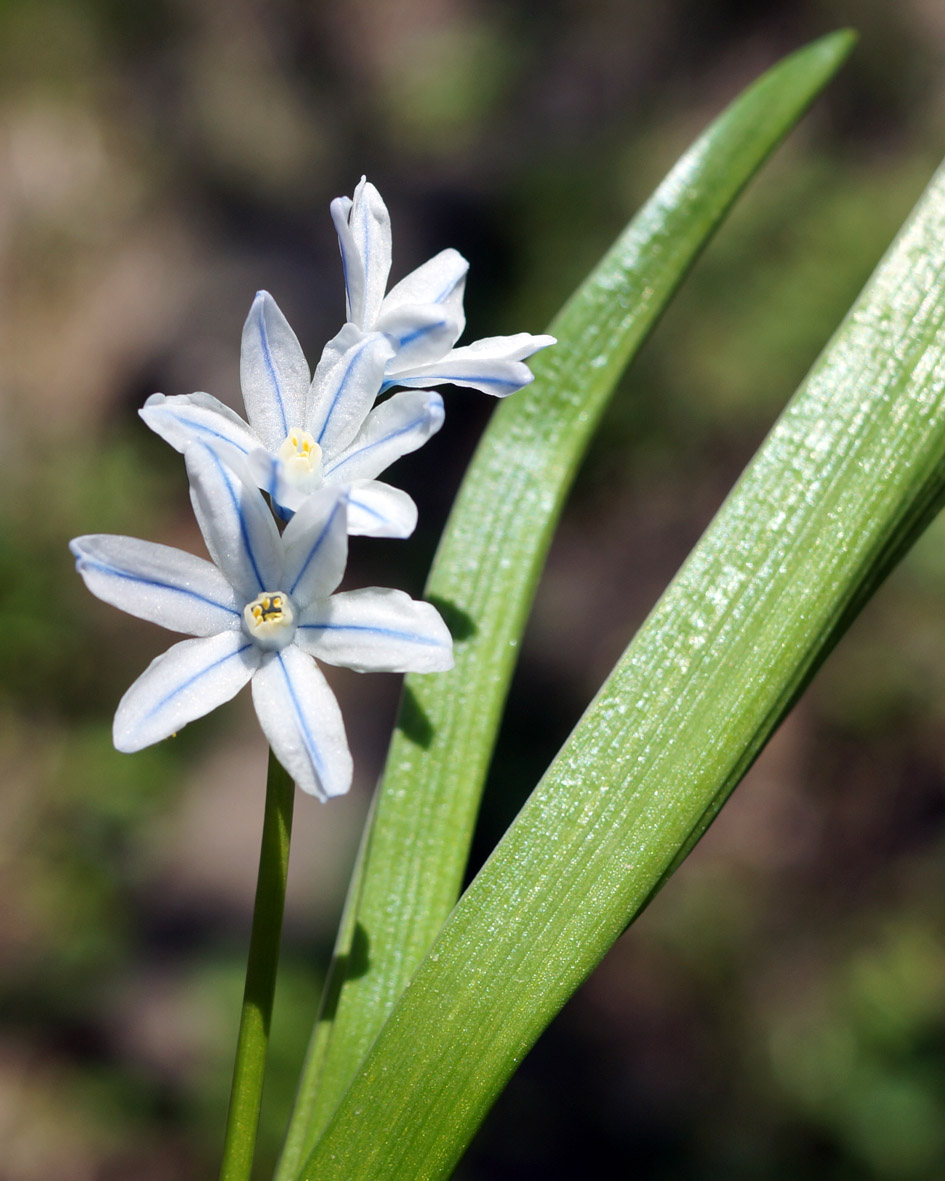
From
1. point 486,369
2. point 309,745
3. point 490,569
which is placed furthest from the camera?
point 490,569

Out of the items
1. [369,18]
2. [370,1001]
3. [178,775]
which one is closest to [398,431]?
[370,1001]

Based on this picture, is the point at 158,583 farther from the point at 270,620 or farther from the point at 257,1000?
the point at 257,1000

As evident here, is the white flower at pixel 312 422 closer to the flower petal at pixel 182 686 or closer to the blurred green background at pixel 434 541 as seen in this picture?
the flower petal at pixel 182 686

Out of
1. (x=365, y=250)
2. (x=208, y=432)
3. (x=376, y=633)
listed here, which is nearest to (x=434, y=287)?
(x=365, y=250)

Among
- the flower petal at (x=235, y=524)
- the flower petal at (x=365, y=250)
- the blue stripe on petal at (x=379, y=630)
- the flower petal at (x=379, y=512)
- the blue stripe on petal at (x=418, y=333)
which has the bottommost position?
the blue stripe on petal at (x=379, y=630)

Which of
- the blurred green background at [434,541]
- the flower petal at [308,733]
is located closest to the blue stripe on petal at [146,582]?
the flower petal at [308,733]
